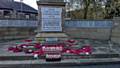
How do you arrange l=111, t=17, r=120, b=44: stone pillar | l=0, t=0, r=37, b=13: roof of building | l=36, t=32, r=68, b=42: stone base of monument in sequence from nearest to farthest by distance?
l=36, t=32, r=68, b=42: stone base of monument < l=111, t=17, r=120, b=44: stone pillar < l=0, t=0, r=37, b=13: roof of building

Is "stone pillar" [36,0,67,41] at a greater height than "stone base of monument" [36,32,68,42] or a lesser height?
greater

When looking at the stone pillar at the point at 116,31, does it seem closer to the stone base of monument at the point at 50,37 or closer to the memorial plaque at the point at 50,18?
the stone base of monument at the point at 50,37

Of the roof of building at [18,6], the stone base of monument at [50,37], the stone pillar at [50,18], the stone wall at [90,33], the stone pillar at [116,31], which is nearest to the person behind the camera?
the stone base of monument at [50,37]

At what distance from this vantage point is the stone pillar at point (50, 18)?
1738 cm

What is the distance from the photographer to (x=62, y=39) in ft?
57.4

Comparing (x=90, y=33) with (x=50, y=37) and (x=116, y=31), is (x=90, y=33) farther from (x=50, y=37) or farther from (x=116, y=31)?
(x=50, y=37)

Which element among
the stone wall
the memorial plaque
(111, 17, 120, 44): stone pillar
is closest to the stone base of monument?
the memorial plaque

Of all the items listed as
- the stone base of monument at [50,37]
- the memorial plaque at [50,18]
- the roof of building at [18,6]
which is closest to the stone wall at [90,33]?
the stone base of monument at [50,37]

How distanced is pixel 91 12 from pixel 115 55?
2179 centimetres

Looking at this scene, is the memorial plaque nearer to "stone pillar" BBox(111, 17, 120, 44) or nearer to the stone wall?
the stone wall

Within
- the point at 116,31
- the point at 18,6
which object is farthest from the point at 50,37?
the point at 18,6

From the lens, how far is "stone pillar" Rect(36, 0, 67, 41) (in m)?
17.4

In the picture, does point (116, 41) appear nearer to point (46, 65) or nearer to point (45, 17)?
point (45, 17)

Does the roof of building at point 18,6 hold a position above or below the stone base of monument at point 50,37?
above
